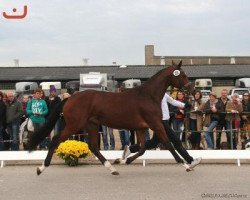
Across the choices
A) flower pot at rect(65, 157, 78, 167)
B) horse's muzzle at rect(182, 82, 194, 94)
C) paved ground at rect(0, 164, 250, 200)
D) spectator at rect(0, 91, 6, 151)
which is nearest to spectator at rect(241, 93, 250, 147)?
paved ground at rect(0, 164, 250, 200)

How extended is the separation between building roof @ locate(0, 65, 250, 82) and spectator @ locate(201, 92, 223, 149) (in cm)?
3545

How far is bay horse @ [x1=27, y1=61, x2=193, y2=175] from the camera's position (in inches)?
368

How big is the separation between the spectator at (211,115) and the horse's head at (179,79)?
2.99m

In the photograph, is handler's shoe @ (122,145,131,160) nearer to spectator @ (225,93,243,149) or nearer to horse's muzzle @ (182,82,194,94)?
horse's muzzle @ (182,82,194,94)

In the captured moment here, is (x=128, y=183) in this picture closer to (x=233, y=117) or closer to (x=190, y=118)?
(x=190, y=118)

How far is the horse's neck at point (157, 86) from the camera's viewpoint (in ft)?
31.4

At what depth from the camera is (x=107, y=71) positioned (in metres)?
49.1

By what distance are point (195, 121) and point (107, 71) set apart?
119 feet

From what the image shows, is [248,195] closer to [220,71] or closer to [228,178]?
[228,178]

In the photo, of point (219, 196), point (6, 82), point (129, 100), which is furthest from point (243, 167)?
point (6, 82)

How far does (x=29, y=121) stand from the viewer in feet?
41.3

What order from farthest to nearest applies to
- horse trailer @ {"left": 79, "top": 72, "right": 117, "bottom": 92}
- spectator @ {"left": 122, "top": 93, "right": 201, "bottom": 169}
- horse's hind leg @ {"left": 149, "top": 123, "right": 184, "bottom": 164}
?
1. horse trailer @ {"left": 79, "top": 72, "right": 117, "bottom": 92}
2. spectator @ {"left": 122, "top": 93, "right": 201, "bottom": 169}
3. horse's hind leg @ {"left": 149, "top": 123, "right": 184, "bottom": 164}

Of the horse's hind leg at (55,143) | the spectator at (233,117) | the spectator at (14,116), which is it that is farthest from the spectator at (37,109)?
the spectator at (233,117)

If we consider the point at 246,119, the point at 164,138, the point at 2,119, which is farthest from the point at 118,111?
the point at 2,119
